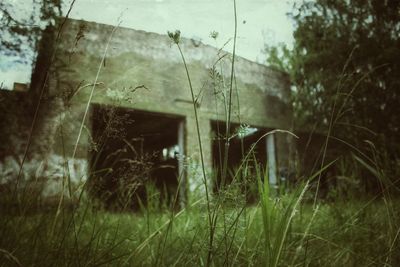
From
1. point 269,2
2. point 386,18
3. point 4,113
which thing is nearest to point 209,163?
point 4,113

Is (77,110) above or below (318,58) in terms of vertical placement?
below

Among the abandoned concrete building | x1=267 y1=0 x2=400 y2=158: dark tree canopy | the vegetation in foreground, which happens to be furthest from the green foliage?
the vegetation in foreground

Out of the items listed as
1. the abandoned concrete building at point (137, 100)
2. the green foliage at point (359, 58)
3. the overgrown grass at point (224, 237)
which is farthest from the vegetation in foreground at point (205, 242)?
the green foliage at point (359, 58)

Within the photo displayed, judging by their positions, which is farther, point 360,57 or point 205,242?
point 360,57

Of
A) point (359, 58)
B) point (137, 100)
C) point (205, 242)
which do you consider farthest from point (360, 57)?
point (205, 242)

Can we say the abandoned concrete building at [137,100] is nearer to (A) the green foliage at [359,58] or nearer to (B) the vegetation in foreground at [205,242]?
(A) the green foliage at [359,58]

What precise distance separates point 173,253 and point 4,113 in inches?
190

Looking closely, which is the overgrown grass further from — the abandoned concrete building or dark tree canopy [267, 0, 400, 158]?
dark tree canopy [267, 0, 400, 158]

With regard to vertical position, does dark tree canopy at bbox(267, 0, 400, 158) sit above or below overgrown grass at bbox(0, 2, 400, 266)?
above

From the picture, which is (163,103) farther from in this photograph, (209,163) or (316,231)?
(316,231)

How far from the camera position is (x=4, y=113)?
5414mm

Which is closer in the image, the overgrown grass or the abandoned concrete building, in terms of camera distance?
the overgrown grass

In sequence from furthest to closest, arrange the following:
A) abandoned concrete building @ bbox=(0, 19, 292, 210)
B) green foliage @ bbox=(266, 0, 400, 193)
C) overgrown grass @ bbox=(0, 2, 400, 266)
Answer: green foliage @ bbox=(266, 0, 400, 193)
abandoned concrete building @ bbox=(0, 19, 292, 210)
overgrown grass @ bbox=(0, 2, 400, 266)

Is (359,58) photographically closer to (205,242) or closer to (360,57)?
(360,57)
